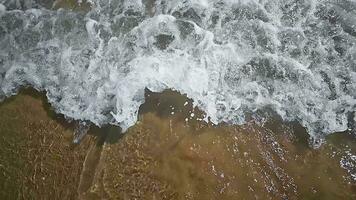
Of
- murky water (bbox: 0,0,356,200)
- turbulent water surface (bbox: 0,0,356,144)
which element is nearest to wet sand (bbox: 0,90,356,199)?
murky water (bbox: 0,0,356,200)

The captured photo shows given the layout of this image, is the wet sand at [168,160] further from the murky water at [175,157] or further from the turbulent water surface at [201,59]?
the turbulent water surface at [201,59]

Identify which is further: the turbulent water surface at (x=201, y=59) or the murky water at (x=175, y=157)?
the turbulent water surface at (x=201, y=59)

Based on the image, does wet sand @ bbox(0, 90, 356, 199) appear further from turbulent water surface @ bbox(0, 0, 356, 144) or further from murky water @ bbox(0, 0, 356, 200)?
turbulent water surface @ bbox(0, 0, 356, 144)

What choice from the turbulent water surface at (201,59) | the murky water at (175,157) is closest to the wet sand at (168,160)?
the murky water at (175,157)

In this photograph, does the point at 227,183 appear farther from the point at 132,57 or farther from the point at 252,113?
the point at 132,57

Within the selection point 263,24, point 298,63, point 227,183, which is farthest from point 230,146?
point 263,24
